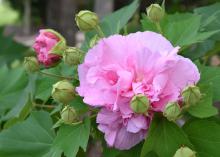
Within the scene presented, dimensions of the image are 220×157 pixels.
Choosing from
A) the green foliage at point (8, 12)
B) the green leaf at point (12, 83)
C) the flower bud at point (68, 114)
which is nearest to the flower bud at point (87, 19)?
the flower bud at point (68, 114)

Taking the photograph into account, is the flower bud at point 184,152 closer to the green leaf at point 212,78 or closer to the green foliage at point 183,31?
the green leaf at point 212,78

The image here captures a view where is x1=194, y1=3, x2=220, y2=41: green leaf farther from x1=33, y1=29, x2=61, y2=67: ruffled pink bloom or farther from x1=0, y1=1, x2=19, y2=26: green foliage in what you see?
x1=0, y1=1, x2=19, y2=26: green foliage

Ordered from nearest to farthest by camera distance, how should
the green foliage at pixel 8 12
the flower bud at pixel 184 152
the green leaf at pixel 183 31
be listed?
1. the flower bud at pixel 184 152
2. the green leaf at pixel 183 31
3. the green foliage at pixel 8 12

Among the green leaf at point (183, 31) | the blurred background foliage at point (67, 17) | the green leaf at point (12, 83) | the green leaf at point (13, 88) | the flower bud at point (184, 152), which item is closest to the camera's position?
the flower bud at point (184, 152)

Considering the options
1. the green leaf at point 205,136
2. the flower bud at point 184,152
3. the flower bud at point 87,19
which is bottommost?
the green leaf at point 205,136

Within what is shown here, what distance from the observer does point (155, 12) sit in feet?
→ 3.32

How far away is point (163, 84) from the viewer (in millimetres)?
907

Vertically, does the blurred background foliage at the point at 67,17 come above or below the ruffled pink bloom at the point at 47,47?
below

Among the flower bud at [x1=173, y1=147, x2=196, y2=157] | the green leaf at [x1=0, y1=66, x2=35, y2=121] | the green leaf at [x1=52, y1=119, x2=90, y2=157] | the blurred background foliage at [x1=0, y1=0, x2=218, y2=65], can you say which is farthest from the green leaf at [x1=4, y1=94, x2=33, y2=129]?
the flower bud at [x1=173, y1=147, x2=196, y2=157]

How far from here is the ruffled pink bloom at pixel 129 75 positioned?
0.90 metres

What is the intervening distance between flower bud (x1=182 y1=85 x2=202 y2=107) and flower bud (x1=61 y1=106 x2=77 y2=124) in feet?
0.64

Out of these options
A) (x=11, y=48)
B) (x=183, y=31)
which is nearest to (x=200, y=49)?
(x=183, y=31)

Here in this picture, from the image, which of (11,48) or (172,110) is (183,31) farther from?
(11,48)

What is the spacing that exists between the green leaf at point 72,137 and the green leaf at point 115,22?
0.75ft
